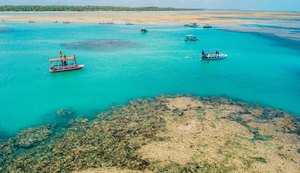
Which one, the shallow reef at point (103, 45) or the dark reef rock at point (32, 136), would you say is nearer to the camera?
the dark reef rock at point (32, 136)

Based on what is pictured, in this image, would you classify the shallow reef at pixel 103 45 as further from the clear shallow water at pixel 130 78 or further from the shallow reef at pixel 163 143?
the shallow reef at pixel 163 143

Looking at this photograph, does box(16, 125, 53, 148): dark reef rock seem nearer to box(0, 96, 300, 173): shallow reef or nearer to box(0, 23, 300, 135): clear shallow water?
box(0, 96, 300, 173): shallow reef

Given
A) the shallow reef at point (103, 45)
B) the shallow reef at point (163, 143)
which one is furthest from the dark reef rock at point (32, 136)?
the shallow reef at point (103, 45)

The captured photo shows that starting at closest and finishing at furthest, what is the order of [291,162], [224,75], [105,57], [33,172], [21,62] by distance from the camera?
[33,172]
[291,162]
[224,75]
[21,62]
[105,57]

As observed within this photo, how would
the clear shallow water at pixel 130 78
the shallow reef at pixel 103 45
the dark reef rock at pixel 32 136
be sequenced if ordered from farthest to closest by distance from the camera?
the shallow reef at pixel 103 45, the clear shallow water at pixel 130 78, the dark reef rock at pixel 32 136

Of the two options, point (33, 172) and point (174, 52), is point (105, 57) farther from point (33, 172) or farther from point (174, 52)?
point (33, 172)

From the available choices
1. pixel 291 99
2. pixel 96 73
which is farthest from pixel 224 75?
pixel 96 73

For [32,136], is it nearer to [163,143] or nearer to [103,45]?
[163,143]
